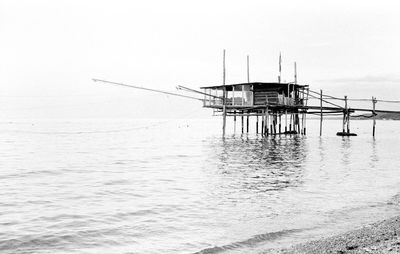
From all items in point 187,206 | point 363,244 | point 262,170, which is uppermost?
point 363,244

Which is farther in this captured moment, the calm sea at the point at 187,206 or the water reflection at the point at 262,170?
the water reflection at the point at 262,170

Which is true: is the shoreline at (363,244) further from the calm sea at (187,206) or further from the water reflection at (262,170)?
the water reflection at (262,170)

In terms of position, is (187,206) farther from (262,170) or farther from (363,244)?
(262,170)

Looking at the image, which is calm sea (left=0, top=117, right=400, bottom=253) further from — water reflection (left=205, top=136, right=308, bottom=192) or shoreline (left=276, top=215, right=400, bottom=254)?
shoreline (left=276, top=215, right=400, bottom=254)

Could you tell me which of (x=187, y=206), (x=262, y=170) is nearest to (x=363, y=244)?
(x=187, y=206)

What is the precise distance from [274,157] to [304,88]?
71.5ft

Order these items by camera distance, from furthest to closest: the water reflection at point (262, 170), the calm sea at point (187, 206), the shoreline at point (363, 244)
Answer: the water reflection at point (262, 170), the calm sea at point (187, 206), the shoreline at point (363, 244)

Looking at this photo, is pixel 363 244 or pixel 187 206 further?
pixel 187 206

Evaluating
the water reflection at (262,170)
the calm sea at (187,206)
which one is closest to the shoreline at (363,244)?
the calm sea at (187,206)

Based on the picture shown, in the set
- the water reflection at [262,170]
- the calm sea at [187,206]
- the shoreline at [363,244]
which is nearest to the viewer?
the shoreline at [363,244]

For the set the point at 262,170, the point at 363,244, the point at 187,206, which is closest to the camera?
the point at 363,244

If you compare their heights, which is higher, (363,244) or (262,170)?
(363,244)

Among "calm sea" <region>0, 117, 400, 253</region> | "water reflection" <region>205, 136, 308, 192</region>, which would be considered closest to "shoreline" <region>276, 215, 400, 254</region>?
"calm sea" <region>0, 117, 400, 253</region>

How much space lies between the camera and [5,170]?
1007 inches
